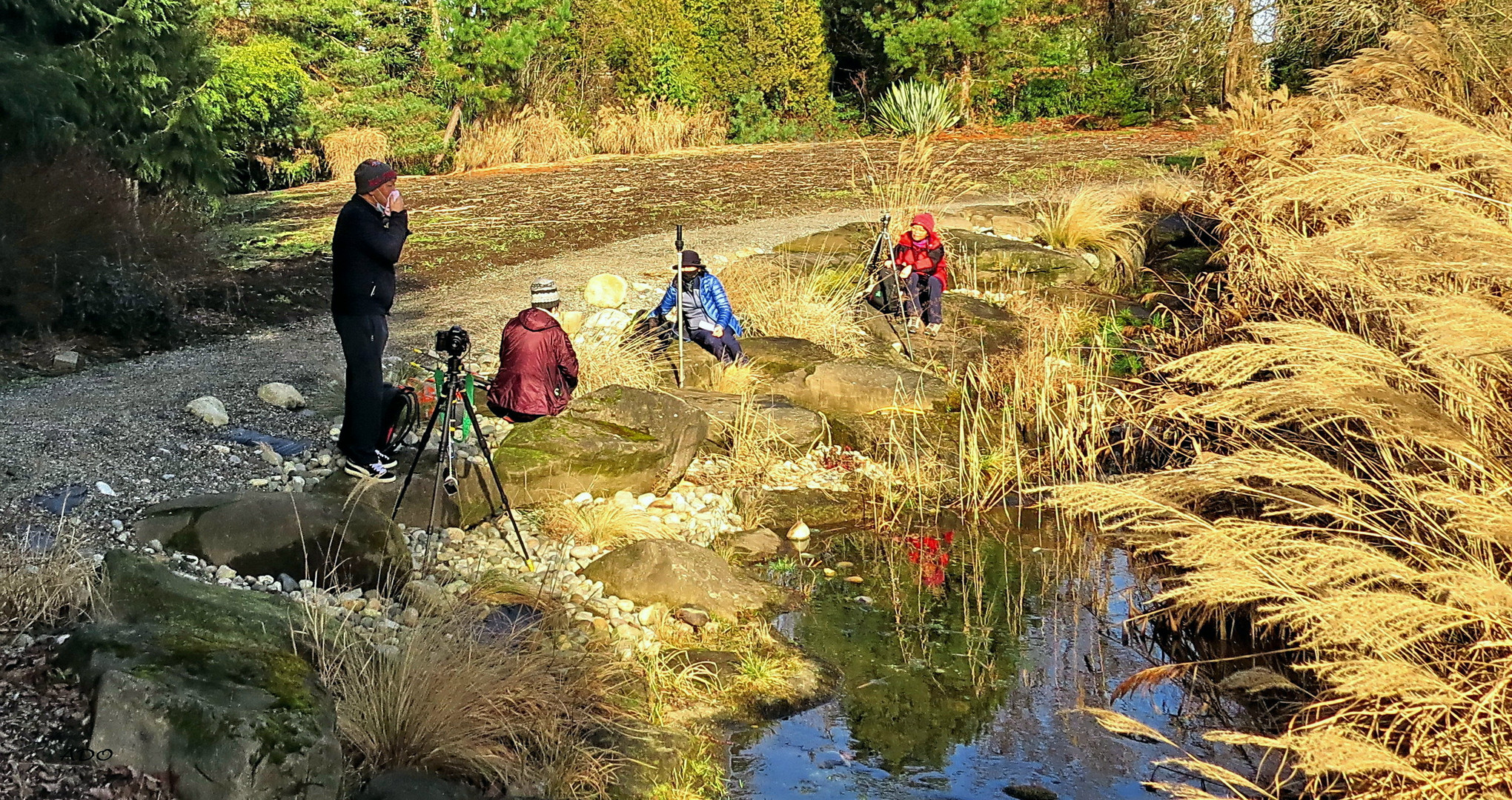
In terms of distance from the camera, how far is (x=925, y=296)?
11922mm

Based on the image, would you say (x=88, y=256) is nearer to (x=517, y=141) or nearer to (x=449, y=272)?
(x=449, y=272)

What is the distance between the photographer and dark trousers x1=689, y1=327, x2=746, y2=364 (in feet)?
33.7

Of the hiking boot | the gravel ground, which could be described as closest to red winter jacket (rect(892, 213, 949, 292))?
the gravel ground

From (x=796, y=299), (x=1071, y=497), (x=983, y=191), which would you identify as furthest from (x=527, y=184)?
(x=1071, y=497)

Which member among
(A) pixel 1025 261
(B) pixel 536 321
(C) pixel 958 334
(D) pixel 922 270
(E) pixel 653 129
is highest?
(E) pixel 653 129

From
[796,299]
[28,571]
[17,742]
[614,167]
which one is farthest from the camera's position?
[614,167]

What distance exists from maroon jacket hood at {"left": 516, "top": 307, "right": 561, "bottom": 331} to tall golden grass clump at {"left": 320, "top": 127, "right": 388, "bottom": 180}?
49.9 feet

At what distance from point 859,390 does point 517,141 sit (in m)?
13.6

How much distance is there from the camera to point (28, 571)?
17.5 feet

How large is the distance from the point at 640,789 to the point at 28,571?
255cm

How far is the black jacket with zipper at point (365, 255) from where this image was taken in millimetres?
7074

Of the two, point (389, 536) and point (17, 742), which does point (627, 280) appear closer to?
point (389, 536)

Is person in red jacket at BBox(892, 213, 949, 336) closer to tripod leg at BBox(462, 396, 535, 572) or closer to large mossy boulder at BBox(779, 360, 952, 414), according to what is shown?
large mossy boulder at BBox(779, 360, 952, 414)

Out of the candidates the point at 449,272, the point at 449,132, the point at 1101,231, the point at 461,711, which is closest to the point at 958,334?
the point at 1101,231
